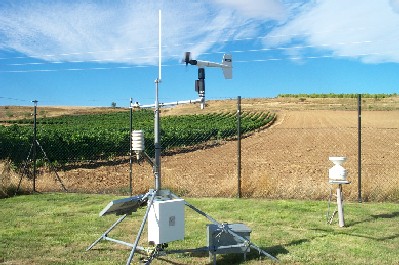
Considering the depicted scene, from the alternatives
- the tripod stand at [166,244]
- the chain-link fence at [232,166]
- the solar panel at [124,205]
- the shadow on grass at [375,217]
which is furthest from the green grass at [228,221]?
the chain-link fence at [232,166]

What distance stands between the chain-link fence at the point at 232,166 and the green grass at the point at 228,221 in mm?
721

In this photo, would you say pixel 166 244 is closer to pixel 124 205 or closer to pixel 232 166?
pixel 124 205

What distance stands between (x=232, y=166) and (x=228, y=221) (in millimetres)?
10773

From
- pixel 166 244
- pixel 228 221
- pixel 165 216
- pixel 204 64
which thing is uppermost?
pixel 204 64

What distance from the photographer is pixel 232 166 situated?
18719mm

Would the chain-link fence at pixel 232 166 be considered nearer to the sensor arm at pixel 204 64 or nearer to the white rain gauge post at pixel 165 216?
the white rain gauge post at pixel 165 216

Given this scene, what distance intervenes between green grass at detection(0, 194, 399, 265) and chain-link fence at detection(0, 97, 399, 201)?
72cm

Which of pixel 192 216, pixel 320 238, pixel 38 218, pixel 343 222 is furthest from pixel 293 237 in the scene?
pixel 38 218

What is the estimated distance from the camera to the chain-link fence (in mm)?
10234

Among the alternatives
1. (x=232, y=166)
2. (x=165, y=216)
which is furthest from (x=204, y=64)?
(x=232, y=166)

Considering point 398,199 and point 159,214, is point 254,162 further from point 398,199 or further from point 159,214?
point 159,214

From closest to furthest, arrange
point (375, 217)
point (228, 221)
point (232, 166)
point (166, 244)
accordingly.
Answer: point (166, 244), point (228, 221), point (375, 217), point (232, 166)

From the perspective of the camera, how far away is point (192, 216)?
8391 millimetres

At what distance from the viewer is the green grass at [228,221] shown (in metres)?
5.91
